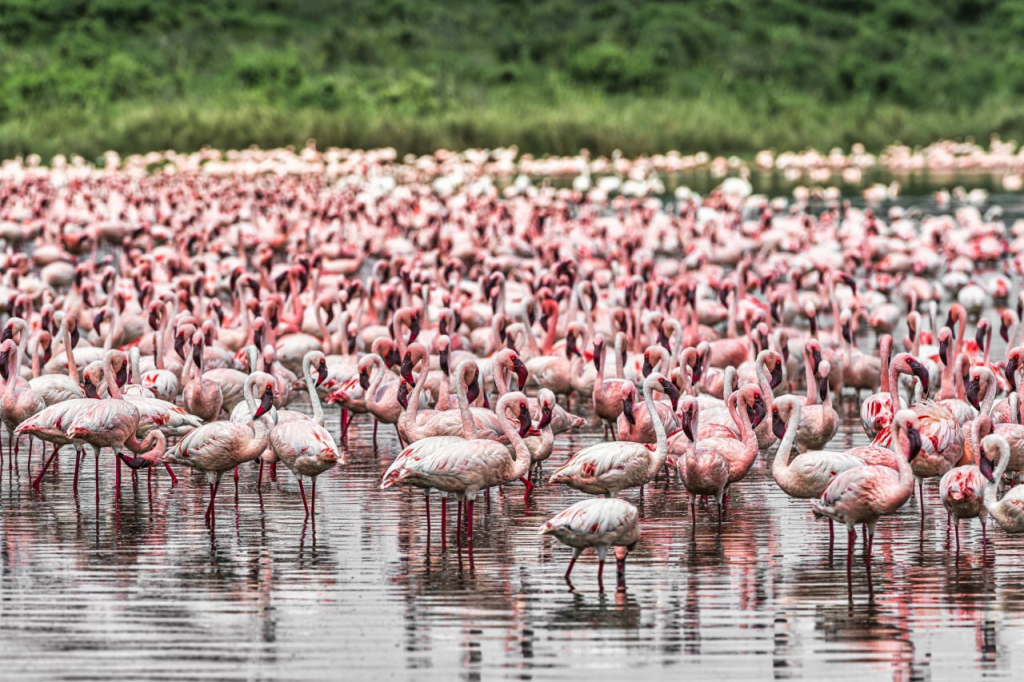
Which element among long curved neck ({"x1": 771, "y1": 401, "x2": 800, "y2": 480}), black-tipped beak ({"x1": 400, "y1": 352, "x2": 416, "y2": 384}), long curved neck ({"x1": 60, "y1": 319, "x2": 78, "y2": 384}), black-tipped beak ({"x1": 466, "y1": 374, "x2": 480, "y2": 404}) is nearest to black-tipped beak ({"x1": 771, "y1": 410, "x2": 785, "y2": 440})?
long curved neck ({"x1": 771, "y1": 401, "x2": 800, "y2": 480})

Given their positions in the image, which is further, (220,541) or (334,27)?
(334,27)

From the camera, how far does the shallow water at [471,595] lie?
7.76 meters

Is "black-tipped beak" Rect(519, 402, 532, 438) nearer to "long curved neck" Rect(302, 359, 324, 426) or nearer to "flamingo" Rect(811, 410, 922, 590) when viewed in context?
"long curved neck" Rect(302, 359, 324, 426)

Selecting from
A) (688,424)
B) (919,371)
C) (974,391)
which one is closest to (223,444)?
(688,424)

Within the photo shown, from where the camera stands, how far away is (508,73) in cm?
5841

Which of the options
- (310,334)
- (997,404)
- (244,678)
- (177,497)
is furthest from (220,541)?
(310,334)

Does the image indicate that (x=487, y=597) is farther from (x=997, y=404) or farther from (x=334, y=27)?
(x=334, y=27)

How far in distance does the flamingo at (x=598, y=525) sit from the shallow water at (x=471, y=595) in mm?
270

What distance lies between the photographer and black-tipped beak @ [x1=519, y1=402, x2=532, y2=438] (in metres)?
10.3

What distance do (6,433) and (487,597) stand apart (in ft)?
21.1

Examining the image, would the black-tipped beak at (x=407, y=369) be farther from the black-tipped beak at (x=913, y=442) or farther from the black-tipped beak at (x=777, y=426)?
the black-tipped beak at (x=913, y=442)

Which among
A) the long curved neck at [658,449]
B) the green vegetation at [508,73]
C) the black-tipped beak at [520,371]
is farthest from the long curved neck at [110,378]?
the green vegetation at [508,73]

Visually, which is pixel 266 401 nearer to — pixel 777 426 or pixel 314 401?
pixel 314 401

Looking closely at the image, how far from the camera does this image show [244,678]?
24.5ft
